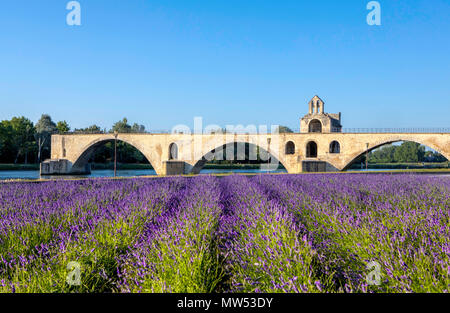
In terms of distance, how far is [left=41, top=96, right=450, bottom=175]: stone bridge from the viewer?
39.1 metres

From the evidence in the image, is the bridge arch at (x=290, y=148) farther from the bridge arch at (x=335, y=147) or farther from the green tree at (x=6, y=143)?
the green tree at (x=6, y=143)

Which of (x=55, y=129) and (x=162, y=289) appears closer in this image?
(x=162, y=289)

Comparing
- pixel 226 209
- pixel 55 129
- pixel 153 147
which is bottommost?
pixel 226 209

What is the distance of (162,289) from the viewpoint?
88.9 inches

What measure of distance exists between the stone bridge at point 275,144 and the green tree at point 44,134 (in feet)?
42.1

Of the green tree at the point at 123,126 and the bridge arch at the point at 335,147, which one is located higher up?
the green tree at the point at 123,126

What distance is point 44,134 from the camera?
63312mm

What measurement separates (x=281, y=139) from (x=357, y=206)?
37873 millimetres

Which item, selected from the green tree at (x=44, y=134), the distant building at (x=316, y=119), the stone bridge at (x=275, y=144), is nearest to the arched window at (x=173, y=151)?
the stone bridge at (x=275, y=144)

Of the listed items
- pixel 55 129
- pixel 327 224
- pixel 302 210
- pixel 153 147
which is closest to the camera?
pixel 327 224

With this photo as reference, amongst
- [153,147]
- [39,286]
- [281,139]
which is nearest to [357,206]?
[39,286]

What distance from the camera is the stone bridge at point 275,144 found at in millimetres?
39094

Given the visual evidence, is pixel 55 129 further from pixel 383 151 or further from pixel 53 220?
pixel 383 151
